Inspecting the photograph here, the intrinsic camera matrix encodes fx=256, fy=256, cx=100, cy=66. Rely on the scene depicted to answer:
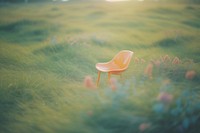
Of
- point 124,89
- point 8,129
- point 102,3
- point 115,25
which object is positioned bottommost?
point 8,129

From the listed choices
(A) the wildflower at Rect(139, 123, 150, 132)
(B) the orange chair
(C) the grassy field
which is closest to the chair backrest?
(B) the orange chair

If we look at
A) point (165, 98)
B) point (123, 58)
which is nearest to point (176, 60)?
point (123, 58)

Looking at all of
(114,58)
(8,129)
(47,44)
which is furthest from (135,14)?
(8,129)

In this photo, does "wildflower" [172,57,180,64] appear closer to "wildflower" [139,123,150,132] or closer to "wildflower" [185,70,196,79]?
"wildflower" [185,70,196,79]

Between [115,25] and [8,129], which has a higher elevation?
[115,25]

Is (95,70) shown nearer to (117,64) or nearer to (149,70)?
(117,64)

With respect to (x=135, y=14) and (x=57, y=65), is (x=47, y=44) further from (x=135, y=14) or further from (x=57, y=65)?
(x=135, y=14)
